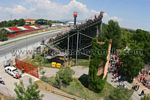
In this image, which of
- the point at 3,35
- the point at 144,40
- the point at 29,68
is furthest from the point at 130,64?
the point at 3,35

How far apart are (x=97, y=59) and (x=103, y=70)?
3.41m

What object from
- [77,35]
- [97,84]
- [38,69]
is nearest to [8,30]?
[77,35]

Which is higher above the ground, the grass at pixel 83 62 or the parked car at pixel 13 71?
the parked car at pixel 13 71

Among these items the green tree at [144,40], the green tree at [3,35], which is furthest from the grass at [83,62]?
the green tree at [3,35]

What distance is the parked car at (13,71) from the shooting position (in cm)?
6237

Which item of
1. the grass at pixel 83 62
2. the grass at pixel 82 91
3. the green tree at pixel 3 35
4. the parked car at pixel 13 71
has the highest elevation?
the green tree at pixel 3 35

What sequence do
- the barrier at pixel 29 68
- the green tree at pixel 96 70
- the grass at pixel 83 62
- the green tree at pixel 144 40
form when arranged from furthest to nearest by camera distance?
the green tree at pixel 144 40 < the grass at pixel 83 62 < the barrier at pixel 29 68 < the green tree at pixel 96 70

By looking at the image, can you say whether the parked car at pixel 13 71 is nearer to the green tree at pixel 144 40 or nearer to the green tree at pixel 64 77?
the green tree at pixel 64 77

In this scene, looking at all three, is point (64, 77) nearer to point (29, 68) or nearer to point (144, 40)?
point (29, 68)

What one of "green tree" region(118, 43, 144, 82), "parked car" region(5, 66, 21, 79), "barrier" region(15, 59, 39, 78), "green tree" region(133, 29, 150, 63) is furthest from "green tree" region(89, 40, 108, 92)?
"green tree" region(133, 29, 150, 63)

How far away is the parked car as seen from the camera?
62369 millimetres

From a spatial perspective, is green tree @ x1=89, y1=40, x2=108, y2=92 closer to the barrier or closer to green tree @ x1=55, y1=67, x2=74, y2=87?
green tree @ x1=55, y1=67, x2=74, y2=87

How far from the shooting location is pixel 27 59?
77.2 meters

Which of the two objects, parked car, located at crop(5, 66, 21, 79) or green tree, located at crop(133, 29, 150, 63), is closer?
parked car, located at crop(5, 66, 21, 79)
